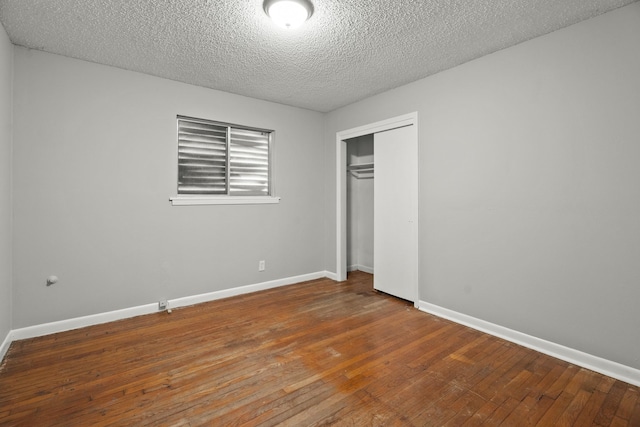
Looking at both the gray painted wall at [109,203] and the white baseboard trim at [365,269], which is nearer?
the gray painted wall at [109,203]

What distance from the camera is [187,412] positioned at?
169 centimetres

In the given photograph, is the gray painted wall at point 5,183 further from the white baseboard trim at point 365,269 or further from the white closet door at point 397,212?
the white baseboard trim at point 365,269

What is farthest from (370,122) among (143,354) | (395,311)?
(143,354)

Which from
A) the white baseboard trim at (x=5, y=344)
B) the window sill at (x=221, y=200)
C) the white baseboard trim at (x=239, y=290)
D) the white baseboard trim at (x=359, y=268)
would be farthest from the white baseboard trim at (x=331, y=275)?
the white baseboard trim at (x=5, y=344)

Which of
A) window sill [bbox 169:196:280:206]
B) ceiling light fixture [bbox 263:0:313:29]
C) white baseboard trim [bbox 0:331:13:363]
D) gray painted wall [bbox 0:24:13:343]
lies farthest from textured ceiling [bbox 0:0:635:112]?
white baseboard trim [bbox 0:331:13:363]

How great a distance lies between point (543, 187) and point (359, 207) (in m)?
2.94

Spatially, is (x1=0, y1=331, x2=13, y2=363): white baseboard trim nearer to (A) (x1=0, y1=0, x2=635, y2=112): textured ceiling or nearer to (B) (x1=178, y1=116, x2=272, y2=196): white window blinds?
(B) (x1=178, y1=116, x2=272, y2=196): white window blinds

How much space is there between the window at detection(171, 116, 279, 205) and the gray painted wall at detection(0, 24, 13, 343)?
4.22ft

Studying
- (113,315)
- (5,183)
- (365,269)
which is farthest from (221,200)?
(365,269)

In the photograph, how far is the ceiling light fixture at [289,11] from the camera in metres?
1.96

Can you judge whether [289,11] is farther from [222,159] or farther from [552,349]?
[552,349]

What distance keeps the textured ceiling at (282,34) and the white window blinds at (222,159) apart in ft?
2.11

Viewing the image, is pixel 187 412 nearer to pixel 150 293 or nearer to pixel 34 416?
pixel 34 416

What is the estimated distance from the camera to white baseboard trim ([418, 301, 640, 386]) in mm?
2033
